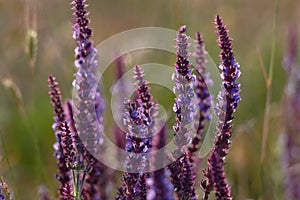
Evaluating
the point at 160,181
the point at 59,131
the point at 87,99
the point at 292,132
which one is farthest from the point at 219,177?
the point at 292,132

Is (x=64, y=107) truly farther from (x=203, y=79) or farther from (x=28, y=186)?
(x=28, y=186)

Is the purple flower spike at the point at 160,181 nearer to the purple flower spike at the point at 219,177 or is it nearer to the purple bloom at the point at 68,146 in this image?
the purple flower spike at the point at 219,177

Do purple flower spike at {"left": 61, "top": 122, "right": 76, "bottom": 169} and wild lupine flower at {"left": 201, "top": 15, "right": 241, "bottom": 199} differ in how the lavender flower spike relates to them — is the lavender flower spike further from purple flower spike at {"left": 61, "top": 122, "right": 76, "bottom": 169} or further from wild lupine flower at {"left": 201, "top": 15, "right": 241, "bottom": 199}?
purple flower spike at {"left": 61, "top": 122, "right": 76, "bottom": 169}

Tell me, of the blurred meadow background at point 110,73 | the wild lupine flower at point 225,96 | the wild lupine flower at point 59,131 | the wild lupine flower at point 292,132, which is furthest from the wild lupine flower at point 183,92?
the wild lupine flower at point 292,132

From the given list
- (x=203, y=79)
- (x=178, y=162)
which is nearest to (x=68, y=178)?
(x=178, y=162)

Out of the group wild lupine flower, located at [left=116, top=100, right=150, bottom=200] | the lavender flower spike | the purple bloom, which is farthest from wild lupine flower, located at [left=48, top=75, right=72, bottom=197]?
the lavender flower spike

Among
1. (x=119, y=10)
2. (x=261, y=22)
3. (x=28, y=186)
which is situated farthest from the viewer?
(x=119, y=10)

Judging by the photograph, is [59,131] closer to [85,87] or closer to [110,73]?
[85,87]
